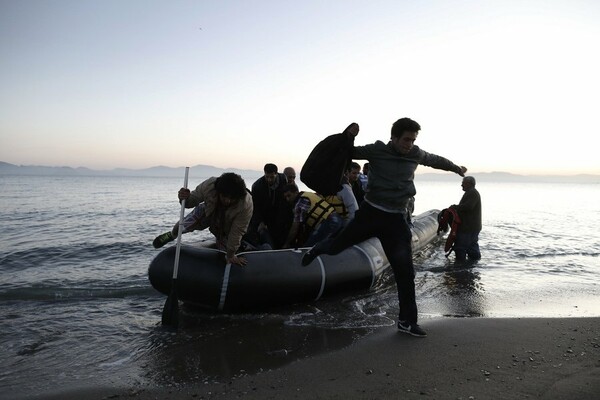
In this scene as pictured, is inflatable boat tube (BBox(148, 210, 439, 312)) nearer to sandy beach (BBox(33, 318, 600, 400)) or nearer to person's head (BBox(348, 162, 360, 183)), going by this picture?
sandy beach (BBox(33, 318, 600, 400))

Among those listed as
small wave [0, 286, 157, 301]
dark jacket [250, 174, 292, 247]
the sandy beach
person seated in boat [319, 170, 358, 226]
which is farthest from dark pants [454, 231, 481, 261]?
small wave [0, 286, 157, 301]

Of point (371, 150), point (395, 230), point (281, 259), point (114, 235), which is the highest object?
point (371, 150)

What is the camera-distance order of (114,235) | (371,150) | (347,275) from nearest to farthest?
(371,150), (347,275), (114,235)

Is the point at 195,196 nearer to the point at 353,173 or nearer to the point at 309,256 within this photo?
the point at 309,256

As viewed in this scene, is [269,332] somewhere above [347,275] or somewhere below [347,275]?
below

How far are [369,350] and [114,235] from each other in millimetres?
11389

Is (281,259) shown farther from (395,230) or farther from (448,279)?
(448,279)

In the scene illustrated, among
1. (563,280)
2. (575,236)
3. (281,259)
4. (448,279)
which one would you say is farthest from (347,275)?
(575,236)

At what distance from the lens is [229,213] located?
16.0ft

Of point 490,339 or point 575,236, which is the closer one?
point 490,339

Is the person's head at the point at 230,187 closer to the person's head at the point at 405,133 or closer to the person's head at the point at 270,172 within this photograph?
the person's head at the point at 405,133

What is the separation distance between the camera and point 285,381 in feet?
10.2

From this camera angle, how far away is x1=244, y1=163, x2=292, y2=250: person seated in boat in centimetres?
679

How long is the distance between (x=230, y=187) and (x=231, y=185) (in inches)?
1.0
